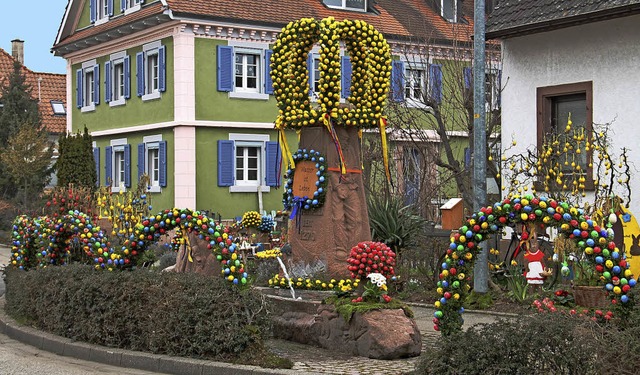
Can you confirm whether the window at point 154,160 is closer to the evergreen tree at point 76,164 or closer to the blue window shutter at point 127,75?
the blue window shutter at point 127,75

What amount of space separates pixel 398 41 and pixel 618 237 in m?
21.5

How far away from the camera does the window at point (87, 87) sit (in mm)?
39500

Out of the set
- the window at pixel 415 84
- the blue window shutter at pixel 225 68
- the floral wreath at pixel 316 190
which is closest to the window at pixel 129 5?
the blue window shutter at pixel 225 68

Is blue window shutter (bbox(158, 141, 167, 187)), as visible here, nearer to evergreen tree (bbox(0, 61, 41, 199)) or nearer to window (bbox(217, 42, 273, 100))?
window (bbox(217, 42, 273, 100))

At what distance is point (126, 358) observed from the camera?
37.6 ft

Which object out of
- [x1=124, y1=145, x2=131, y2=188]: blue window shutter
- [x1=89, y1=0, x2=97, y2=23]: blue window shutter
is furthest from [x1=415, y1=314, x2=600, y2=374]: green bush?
[x1=89, y1=0, x2=97, y2=23]: blue window shutter

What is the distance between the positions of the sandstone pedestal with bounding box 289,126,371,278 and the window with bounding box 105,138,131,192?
68.8ft

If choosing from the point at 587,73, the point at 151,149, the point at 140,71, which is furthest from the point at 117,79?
the point at 587,73

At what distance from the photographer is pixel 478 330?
8805 mm

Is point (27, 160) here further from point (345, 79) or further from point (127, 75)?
point (345, 79)

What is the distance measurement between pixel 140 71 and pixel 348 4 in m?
8.26

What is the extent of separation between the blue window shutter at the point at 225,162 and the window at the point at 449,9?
1167 centimetres

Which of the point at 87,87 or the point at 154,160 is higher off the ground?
the point at 87,87

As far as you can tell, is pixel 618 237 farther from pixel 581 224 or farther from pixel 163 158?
pixel 163 158
